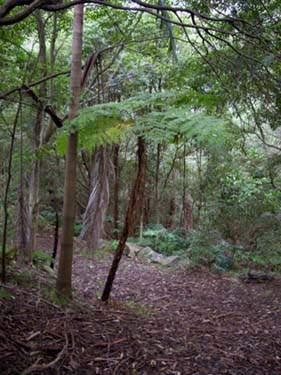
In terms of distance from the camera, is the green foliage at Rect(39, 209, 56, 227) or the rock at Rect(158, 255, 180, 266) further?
the green foliage at Rect(39, 209, 56, 227)

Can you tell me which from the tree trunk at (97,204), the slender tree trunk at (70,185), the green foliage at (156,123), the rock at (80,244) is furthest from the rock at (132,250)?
the green foliage at (156,123)

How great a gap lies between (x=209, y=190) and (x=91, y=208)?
271 centimetres

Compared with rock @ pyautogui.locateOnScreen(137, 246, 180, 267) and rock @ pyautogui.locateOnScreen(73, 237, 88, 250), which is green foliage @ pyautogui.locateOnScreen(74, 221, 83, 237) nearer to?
rock @ pyautogui.locateOnScreen(73, 237, 88, 250)

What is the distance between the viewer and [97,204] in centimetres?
880

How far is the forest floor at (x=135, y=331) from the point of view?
2809 mm

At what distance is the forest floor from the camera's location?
111 inches

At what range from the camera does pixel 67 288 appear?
3.90 metres

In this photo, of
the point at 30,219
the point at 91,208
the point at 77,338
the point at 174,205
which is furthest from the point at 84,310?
the point at 174,205

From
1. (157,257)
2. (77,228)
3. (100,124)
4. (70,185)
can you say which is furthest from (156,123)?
(77,228)

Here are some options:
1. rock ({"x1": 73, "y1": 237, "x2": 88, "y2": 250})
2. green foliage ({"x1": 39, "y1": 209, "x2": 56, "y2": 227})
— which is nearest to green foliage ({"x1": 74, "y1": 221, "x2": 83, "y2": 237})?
green foliage ({"x1": 39, "y1": 209, "x2": 56, "y2": 227})

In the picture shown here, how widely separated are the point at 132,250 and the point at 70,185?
16.8 ft

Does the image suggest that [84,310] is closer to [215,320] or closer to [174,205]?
[215,320]

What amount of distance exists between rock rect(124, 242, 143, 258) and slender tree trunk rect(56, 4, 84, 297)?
4706 millimetres

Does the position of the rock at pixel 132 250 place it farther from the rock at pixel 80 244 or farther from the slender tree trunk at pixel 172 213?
the slender tree trunk at pixel 172 213
